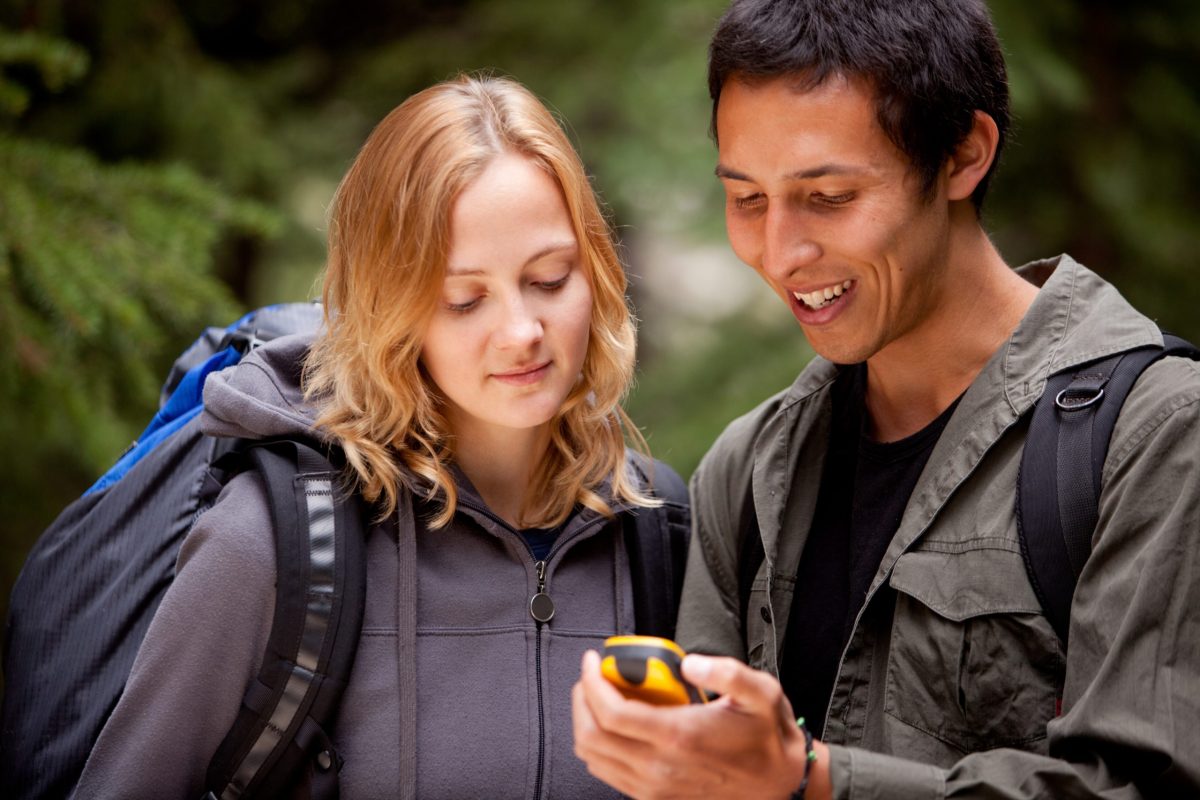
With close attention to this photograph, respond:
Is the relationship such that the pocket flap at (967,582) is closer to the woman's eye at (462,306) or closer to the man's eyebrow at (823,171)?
the man's eyebrow at (823,171)

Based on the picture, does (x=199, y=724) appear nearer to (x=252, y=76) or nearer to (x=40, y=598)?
(x=40, y=598)

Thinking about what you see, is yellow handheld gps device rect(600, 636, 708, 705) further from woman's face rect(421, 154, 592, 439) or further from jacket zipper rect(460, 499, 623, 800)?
woman's face rect(421, 154, 592, 439)

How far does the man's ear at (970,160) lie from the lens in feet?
8.00

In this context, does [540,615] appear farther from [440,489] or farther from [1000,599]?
[1000,599]

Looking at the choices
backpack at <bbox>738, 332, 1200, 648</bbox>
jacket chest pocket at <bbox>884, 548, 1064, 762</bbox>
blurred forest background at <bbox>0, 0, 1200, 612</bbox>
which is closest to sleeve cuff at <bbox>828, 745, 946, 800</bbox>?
jacket chest pocket at <bbox>884, 548, 1064, 762</bbox>

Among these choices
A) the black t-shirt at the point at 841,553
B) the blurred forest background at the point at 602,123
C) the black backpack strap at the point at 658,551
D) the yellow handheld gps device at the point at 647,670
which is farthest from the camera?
the blurred forest background at the point at 602,123

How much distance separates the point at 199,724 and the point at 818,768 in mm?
1007

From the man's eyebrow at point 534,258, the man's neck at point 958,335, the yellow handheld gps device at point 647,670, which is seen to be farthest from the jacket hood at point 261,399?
the man's neck at point 958,335

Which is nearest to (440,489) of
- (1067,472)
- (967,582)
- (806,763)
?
(806,763)

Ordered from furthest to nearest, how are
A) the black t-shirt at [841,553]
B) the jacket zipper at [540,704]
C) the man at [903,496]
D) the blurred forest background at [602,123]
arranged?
1. the blurred forest background at [602,123]
2. the black t-shirt at [841,553]
3. the jacket zipper at [540,704]
4. the man at [903,496]

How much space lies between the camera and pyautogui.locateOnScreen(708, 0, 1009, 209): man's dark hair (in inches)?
90.1

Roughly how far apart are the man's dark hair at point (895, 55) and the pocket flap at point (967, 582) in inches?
27.5

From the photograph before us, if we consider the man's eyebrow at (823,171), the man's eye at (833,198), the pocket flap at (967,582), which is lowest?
the pocket flap at (967,582)

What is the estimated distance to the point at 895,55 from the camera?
229 centimetres
